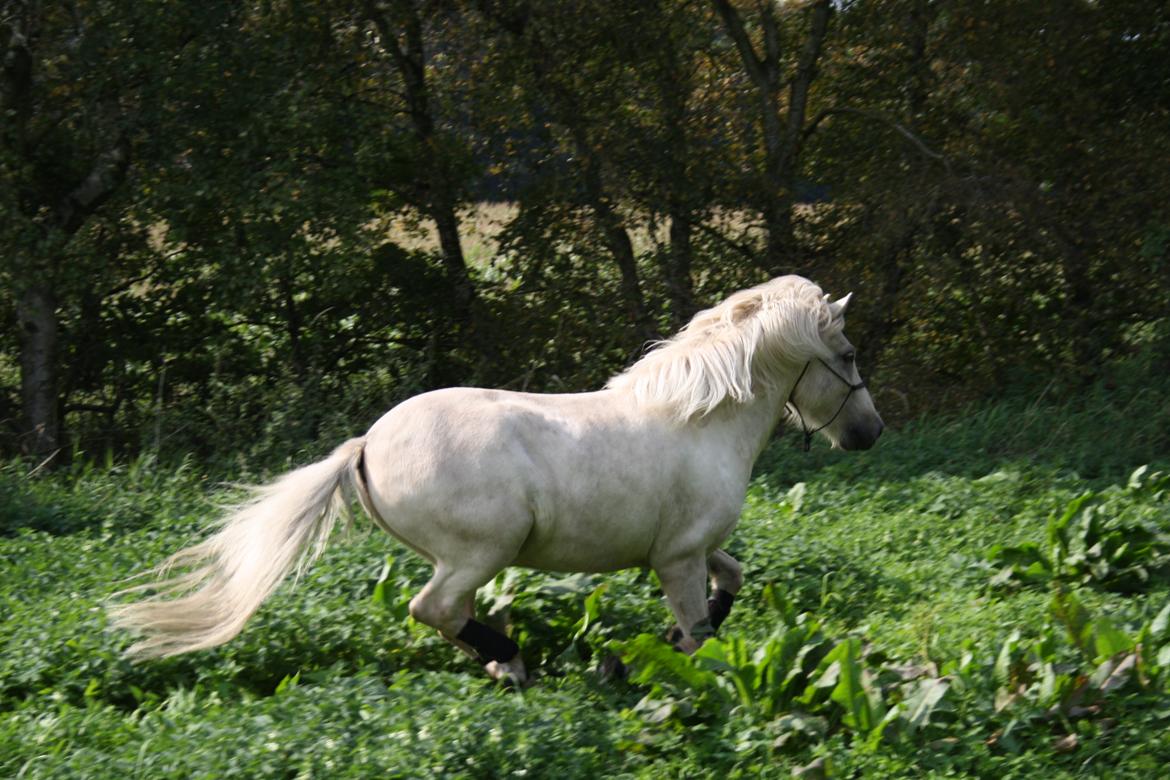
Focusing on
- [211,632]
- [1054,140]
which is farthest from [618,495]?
[1054,140]

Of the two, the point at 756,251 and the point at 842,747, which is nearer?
the point at 842,747

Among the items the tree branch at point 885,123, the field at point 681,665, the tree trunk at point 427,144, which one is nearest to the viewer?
the field at point 681,665

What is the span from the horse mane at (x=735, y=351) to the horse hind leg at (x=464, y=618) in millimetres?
1150

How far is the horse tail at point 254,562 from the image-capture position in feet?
17.2

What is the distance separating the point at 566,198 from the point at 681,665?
27.6ft

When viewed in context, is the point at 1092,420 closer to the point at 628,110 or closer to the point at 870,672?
the point at 628,110

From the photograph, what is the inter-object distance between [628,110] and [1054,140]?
4.22 meters

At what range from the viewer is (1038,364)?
493 inches

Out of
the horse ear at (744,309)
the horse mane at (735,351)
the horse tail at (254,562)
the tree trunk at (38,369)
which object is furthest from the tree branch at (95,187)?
the horse ear at (744,309)

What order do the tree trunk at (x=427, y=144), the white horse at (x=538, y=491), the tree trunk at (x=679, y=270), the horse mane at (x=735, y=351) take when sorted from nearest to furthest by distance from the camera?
the white horse at (x=538, y=491)
the horse mane at (x=735, y=351)
the tree trunk at (x=427, y=144)
the tree trunk at (x=679, y=270)

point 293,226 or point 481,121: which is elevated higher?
point 481,121

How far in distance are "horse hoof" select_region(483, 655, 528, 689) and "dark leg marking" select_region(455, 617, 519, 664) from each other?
0.04 m

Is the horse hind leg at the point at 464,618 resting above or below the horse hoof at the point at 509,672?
above

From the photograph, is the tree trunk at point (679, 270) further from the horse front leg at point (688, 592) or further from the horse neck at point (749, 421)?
the horse front leg at point (688, 592)
